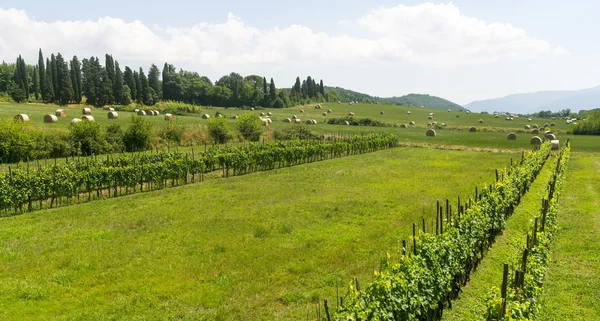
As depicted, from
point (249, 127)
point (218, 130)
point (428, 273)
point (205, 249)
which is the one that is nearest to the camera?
point (428, 273)

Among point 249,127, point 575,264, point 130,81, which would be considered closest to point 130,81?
point 130,81

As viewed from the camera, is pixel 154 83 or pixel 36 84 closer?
pixel 36 84

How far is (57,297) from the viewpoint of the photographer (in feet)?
38.4

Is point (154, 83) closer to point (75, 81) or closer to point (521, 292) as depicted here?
point (75, 81)

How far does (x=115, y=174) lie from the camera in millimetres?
25719

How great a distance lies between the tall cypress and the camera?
346ft

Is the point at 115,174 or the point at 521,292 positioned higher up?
the point at 115,174

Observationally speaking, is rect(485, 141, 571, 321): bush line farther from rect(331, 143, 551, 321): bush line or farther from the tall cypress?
the tall cypress

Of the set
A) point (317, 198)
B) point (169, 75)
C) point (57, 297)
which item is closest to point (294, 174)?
point (317, 198)

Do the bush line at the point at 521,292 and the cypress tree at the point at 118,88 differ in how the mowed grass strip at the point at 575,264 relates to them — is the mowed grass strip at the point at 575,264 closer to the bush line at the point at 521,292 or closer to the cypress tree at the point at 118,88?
the bush line at the point at 521,292

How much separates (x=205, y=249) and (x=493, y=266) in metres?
11.2

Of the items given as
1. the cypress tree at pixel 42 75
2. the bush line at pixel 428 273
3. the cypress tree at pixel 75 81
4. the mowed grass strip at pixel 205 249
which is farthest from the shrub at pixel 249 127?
the cypress tree at pixel 42 75

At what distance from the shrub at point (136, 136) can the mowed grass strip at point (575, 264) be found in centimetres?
4041

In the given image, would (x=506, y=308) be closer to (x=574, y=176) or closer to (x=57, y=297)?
(x=57, y=297)
